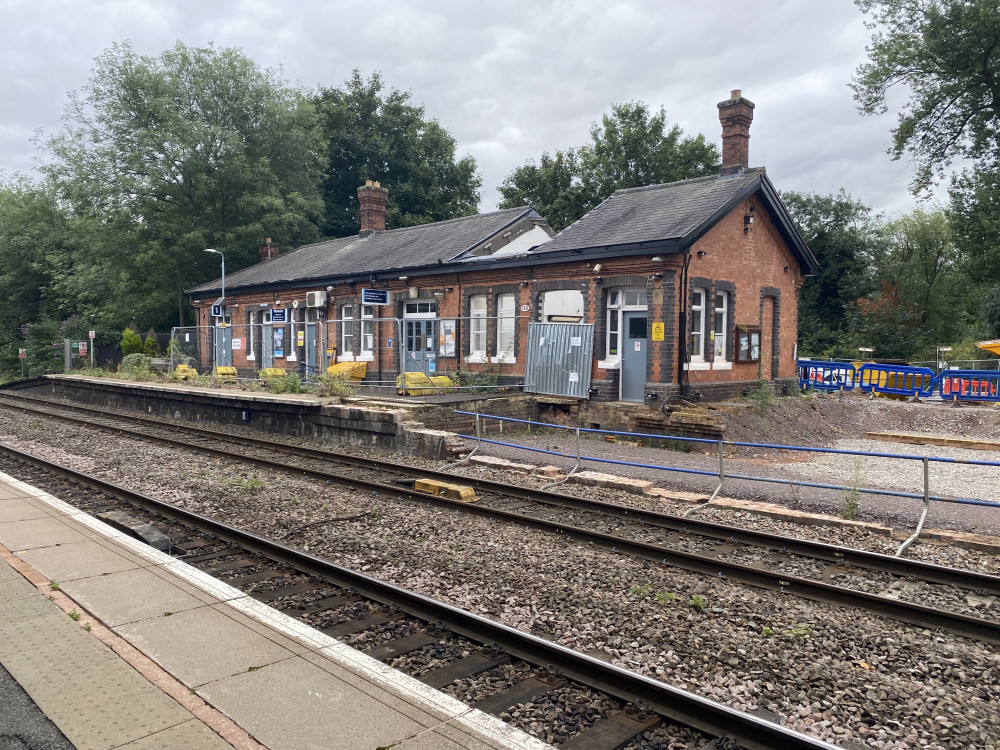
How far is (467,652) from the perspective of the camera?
197 inches

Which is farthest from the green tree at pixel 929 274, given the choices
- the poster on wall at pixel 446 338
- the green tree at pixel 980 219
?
the poster on wall at pixel 446 338

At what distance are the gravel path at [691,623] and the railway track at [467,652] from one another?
0.22 m

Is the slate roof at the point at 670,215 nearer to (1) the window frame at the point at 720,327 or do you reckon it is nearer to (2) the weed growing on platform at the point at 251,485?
(1) the window frame at the point at 720,327

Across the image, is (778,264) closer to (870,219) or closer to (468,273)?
(468,273)

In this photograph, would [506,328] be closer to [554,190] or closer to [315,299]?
[315,299]

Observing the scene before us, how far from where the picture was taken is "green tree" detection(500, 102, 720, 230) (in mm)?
40344

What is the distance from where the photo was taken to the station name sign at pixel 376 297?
23219mm

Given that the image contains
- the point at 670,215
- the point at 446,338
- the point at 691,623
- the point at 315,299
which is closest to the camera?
the point at 691,623

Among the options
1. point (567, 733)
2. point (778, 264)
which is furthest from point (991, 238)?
point (567, 733)

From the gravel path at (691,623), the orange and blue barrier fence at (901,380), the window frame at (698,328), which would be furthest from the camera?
Answer: the orange and blue barrier fence at (901,380)

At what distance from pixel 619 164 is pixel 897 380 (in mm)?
22720

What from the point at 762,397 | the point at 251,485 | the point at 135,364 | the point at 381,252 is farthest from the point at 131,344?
the point at 762,397

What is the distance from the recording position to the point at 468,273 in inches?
826

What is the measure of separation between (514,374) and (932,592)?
45.8ft
